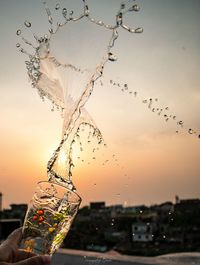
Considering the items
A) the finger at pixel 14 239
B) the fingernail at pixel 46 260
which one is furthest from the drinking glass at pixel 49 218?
the fingernail at pixel 46 260

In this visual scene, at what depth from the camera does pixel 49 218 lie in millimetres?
1443

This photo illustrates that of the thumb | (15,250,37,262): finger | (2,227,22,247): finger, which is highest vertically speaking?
(2,227,22,247): finger

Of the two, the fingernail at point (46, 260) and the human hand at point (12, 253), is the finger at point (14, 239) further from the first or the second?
the fingernail at point (46, 260)

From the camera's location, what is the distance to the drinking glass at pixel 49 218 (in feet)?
4.66

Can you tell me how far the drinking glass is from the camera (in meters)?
1.42

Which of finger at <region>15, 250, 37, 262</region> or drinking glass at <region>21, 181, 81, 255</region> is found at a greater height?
drinking glass at <region>21, 181, 81, 255</region>

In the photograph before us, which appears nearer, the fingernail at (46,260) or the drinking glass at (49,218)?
the fingernail at (46,260)

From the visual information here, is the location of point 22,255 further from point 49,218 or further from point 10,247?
point 49,218

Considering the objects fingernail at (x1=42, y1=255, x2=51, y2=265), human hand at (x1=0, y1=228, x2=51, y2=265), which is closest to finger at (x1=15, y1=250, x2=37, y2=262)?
human hand at (x1=0, y1=228, x2=51, y2=265)

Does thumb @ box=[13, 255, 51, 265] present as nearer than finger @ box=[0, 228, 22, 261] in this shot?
Yes

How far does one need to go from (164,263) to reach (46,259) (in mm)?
2440

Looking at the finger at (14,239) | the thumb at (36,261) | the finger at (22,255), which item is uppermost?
the finger at (14,239)

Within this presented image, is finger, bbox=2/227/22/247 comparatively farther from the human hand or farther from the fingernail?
the fingernail

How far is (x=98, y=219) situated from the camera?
7225cm
